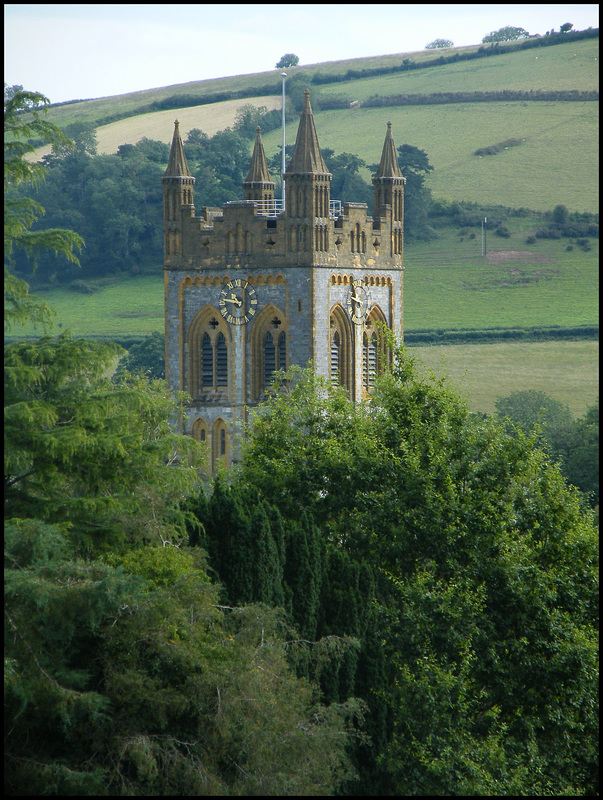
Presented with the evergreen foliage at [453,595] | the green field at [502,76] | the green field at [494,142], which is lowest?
the evergreen foliage at [453,595]

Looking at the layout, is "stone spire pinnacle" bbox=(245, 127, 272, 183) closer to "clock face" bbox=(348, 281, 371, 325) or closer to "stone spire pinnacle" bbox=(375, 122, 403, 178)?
"stone spire pinnacle" bbox=(375, 122, 403, 178)

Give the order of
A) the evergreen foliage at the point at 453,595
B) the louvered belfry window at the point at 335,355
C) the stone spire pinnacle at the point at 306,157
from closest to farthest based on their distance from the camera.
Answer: the evergreen foliage at the point at 453,595 < the stone spire pinnacle at the point at 306,157 < the louvered belfry window at the point at 335,355

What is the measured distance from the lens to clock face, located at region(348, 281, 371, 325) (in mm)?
61938

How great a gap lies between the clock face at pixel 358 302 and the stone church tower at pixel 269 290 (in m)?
0.05

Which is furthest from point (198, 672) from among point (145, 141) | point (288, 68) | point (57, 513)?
point (288, 68)

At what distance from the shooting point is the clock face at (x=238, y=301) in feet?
200

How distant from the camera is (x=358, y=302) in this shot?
205 ft

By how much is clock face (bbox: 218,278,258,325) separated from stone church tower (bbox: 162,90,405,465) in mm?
44

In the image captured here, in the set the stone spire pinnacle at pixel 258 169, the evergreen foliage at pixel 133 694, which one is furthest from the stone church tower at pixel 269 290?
the evergreen foliage at pixel 133 694

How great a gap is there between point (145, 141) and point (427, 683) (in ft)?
379

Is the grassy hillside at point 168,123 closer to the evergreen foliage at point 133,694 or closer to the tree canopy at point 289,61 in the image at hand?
the tree canopy at point 289,61

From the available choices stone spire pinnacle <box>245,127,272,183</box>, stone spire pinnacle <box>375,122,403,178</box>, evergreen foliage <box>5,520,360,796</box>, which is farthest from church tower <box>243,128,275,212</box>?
evergreen foliage <box>5,520,360,796</box>

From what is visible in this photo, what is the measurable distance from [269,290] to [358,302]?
14.1ft

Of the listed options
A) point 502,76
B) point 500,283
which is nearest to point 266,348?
point 500,283
